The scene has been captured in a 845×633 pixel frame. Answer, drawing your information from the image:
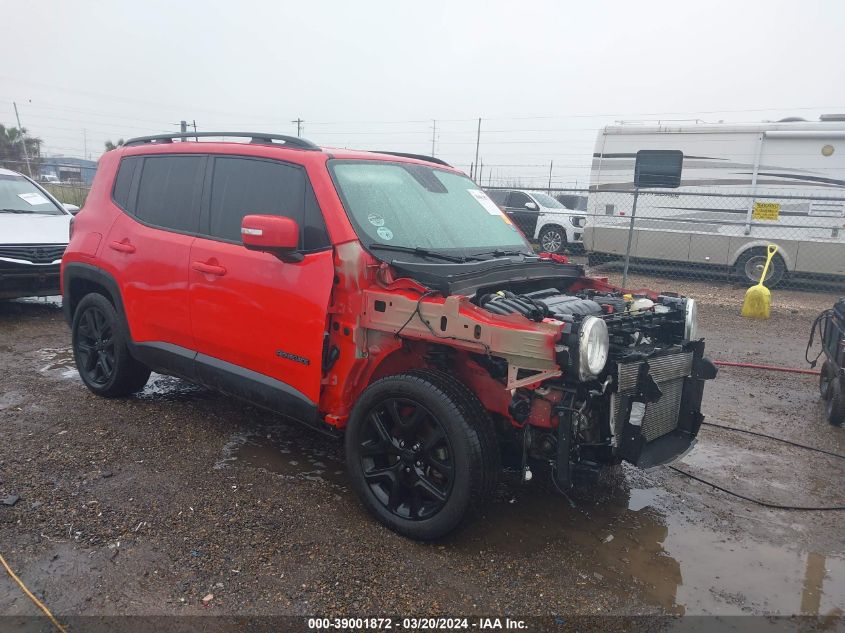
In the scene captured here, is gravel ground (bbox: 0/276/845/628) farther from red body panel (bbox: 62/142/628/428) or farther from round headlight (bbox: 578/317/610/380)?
round headlight (bbox: 578/317/610/380)

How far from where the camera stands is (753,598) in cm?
287

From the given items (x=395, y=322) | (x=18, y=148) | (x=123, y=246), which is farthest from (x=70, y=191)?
(x=395, y=322)

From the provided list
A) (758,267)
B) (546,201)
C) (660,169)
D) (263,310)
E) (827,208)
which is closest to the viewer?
(263,310)

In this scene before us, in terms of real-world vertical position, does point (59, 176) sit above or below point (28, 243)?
above

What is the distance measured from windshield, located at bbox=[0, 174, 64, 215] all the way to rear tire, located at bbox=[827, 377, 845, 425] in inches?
372

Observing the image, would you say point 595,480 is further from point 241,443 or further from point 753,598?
point 241,443

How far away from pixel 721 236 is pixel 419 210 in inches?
412

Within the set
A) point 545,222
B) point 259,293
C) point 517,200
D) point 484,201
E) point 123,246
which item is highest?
point 517,200

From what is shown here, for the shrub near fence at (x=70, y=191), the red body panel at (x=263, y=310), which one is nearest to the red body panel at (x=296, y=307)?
the red body panel at (x=263, y=310)

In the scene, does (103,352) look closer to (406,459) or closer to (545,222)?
(406,459)

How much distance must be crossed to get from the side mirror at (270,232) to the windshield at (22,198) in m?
6.84

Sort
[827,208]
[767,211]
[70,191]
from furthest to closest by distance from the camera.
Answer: [70,191]
[767,211]
[827,208]

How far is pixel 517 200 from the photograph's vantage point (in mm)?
16703

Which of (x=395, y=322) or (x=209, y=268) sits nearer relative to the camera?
(x=395, y=322)
